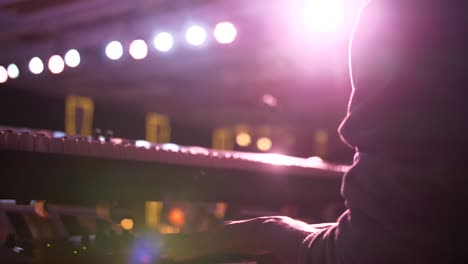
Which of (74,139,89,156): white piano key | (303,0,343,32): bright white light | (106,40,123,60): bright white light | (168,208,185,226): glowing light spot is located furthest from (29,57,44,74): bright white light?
(74,139,89,156): white piano key

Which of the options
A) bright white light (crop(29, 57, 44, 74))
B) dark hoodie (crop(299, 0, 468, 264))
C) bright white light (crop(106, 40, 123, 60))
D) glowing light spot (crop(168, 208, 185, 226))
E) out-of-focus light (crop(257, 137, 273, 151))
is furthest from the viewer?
bright white light (crop(29, 57, 44, 74))

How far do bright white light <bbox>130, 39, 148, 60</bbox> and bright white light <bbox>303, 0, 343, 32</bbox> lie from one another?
2247mm

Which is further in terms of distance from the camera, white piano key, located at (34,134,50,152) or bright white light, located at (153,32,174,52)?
bright white light, located at (153,32,174,52)

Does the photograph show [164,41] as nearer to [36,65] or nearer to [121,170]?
[36,65]

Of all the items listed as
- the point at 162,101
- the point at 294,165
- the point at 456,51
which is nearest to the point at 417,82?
the point at 456,51

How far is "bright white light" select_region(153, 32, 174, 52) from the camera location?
708cm

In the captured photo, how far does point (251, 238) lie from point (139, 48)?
6.16 m

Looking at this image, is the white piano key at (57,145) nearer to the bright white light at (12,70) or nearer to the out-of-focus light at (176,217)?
the out-of-focus light at (176,217)

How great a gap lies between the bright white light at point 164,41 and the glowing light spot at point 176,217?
3.46 meters

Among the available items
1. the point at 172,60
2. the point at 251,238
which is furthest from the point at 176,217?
the point at 172,60

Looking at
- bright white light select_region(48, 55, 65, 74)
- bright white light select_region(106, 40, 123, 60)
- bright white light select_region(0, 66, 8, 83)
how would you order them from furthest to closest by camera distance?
bright white light select_region(0, 66, 8, 83) < bright white light select_region(48, 55, 65, 74) < bright white light select_region(106, 40, 123, 60)

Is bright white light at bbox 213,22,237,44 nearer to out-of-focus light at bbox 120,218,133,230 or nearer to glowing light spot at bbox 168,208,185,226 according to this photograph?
glowing light spot at bbox 168,208,185,226

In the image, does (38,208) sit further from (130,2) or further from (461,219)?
(130,2)

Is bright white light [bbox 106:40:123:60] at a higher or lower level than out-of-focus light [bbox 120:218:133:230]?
higher
